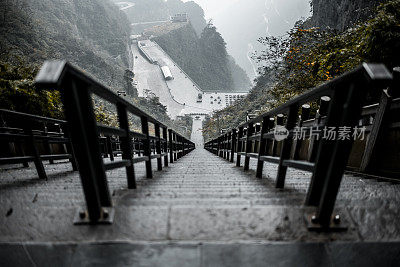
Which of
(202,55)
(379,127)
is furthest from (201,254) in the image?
(202,55)

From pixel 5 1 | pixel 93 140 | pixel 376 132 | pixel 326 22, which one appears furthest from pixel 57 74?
pixel 5 1

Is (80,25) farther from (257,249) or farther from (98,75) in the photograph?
(257,249)

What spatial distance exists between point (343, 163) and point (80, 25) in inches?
3160

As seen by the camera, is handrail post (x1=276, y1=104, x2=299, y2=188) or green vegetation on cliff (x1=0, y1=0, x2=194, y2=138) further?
green vegetation on cliff (x1=0, y1=0, x2=194, y2=138)

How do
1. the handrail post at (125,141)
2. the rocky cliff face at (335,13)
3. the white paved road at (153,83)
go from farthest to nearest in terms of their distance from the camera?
the white paved road at (153,83)
the rocky cliff face at (335,13)
the handrail post at (125,141)

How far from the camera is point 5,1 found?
3045cm

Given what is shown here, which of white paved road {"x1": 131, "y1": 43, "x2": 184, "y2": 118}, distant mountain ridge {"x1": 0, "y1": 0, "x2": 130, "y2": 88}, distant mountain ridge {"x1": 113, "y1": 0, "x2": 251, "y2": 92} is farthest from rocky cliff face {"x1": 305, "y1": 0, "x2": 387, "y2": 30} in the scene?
distant mountain ridge {"x1": 113, "y1": 0, "x2": 251, "y2": 92}

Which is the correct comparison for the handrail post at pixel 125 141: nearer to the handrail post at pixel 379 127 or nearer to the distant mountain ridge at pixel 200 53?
the handrail post at pixel 379 127

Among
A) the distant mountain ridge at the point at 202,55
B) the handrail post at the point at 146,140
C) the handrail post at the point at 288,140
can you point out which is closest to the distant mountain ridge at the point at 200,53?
the distant mountain ridge at the point at 202,55

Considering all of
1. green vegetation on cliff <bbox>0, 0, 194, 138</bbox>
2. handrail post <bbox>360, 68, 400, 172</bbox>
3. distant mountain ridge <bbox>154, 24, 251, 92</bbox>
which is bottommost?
handrail post <bbox>360, 68, 400, 172</bbox>

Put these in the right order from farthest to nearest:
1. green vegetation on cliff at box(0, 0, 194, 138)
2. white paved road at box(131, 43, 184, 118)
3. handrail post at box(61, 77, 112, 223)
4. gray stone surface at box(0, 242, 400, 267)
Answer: white paved road at box(131, 43, 184, 118) → green vegetation on cliff at box(0, 0, 194, 138) → handrail post at box(61, 77, 112, 223) → gray stone surface at box(0, 242, 400, 267)

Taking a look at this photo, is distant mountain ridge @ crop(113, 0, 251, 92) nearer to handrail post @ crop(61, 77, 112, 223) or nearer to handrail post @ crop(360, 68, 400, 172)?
handrail post @ crop(360, 68, 400, 172)

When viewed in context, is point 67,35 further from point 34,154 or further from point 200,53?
point 200,53

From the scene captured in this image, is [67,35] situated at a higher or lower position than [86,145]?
higher
